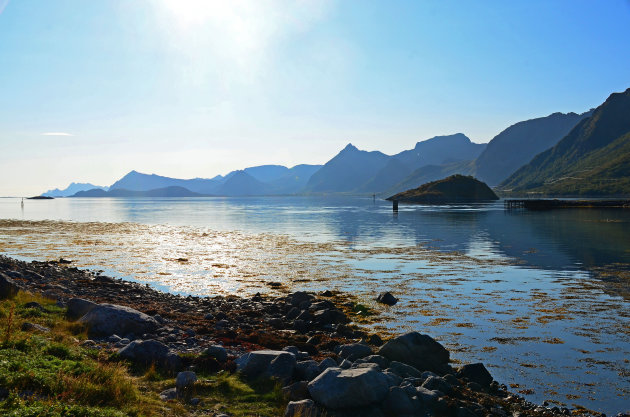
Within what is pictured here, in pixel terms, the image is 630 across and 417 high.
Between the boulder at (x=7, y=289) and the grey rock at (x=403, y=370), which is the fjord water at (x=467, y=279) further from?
the boulder at (x=7, y=289)

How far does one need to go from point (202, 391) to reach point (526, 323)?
1784cm

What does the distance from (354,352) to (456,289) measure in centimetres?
1662

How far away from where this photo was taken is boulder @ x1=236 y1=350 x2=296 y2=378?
48.3ft

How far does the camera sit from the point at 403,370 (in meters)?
15.9

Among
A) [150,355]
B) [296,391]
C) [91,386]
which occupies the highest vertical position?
[91,386]

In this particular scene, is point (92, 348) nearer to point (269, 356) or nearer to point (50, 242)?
point (269, 356)

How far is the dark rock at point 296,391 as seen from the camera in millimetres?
13008

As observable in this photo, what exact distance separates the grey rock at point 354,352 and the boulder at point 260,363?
3.08 m

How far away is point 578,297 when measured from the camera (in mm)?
28500

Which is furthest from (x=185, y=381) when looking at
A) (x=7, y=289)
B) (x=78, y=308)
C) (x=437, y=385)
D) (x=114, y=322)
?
(x=7, y=289)

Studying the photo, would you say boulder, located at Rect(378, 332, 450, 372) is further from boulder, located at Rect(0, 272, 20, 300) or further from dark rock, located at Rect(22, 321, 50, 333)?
boulder, located at Rect(0, 272, 20, 300)

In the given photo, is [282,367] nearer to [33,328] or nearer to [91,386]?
[91,386]

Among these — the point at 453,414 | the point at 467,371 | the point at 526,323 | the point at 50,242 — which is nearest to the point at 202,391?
the point at 453,414

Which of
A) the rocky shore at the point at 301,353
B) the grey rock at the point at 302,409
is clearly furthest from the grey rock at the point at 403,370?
the grey rock at the point at 302,409
